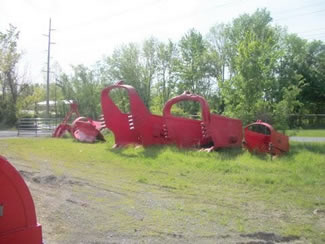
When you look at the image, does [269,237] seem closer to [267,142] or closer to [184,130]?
[267,142]

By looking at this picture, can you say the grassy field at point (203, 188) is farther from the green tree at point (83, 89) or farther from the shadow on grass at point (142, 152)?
the green tree at point (83, 89)

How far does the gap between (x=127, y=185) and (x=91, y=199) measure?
1.51 meters

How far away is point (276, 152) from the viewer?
1324 cm

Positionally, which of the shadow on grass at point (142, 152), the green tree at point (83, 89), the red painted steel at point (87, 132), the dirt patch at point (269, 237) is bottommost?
the dirt patch at point (269, 237)

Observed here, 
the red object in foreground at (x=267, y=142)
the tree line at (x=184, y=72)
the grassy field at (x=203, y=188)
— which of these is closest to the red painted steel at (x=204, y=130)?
the grassy field at (x=203, y=188)

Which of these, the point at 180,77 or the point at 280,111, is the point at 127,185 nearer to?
the point at 280,111

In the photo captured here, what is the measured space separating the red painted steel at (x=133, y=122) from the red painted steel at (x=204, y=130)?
53 cm

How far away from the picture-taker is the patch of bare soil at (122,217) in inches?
198

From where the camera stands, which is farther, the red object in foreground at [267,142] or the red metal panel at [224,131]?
the red metal panel at [224,131]

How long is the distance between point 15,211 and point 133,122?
1252 centimetres

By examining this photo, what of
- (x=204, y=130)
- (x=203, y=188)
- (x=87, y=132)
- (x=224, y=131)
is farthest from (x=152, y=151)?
(x=87, y=132)

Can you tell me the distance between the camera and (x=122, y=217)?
5.92m

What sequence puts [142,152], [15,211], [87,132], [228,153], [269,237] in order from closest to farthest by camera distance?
[15,211], [269,237], [228,153], [142,152], [87,132]

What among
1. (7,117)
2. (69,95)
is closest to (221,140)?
(7,117)
